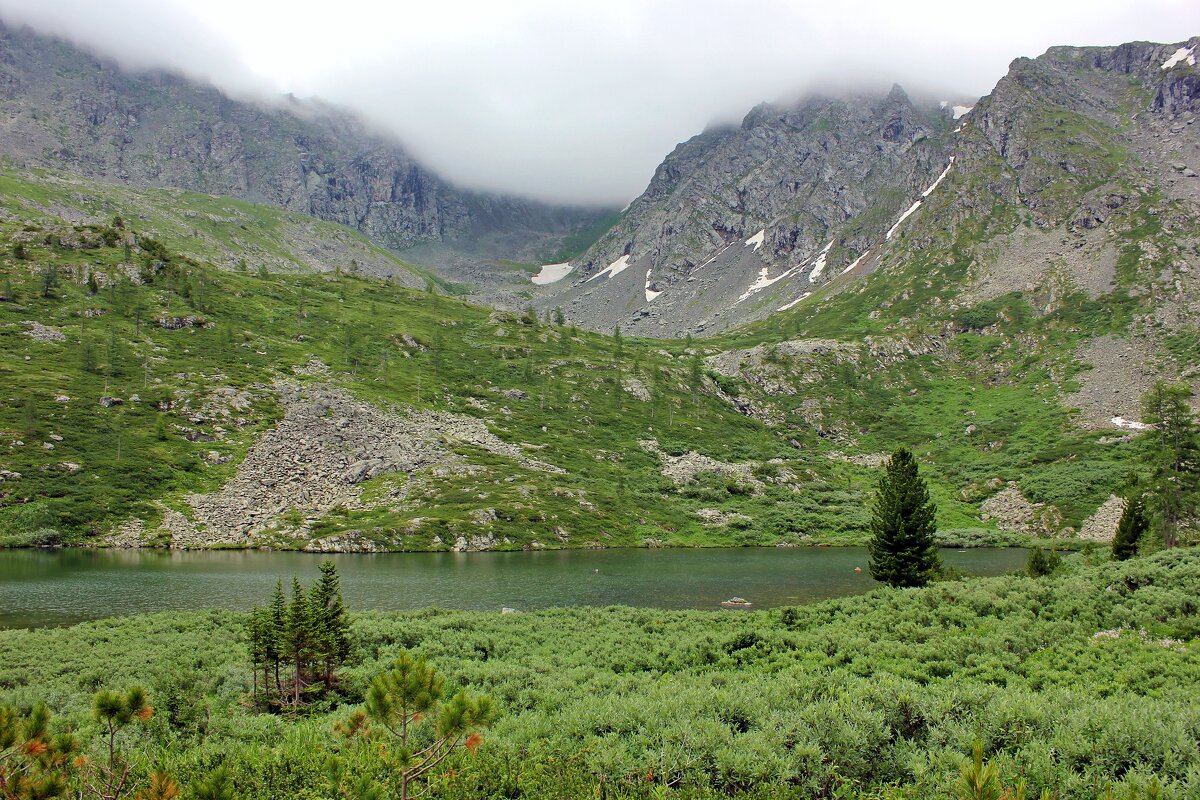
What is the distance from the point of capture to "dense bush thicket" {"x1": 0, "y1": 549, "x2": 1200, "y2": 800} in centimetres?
984

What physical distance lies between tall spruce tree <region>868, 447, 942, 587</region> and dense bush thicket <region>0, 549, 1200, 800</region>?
1253 cm

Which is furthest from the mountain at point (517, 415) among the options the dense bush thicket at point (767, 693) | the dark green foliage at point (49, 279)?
the dense bush thicket at point (767, 693)

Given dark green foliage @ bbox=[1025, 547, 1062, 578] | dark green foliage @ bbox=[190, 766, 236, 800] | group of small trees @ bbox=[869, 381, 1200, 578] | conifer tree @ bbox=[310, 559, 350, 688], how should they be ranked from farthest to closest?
group of small trees @ bbox=[869, 381, 1200, 578] → dark green foliage @ bbox=[1025, 547, 1062, 578] → conifer tree @ bbox=[310, 559, 350, 688] → dark green foliage @ bbox=[190, 766, 236, 800]

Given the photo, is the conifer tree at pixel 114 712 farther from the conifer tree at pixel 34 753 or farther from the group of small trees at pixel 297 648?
the group of small trees at pixel 297 648

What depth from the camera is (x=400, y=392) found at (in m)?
136

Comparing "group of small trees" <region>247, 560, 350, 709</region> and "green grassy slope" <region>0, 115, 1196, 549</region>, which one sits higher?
"green grassy slope" <region>0, 115, 1196, 549</region>

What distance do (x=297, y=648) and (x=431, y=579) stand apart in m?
40.1

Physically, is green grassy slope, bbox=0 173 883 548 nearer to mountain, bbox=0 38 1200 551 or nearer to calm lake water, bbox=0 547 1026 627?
mountain, bbox=0 38 1200 551

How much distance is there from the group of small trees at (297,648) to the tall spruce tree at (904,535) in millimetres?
34467

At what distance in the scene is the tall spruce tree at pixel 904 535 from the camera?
40.8 metres

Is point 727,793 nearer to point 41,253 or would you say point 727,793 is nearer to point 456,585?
point 456,585

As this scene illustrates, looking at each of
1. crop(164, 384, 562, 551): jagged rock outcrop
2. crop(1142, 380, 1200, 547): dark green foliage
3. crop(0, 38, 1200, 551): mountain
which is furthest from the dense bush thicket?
crop(164, 384, 562, 551): jagged rock outcrop

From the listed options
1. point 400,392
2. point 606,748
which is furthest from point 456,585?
point 400,392

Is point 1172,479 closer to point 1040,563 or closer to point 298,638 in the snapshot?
point 1040,563
